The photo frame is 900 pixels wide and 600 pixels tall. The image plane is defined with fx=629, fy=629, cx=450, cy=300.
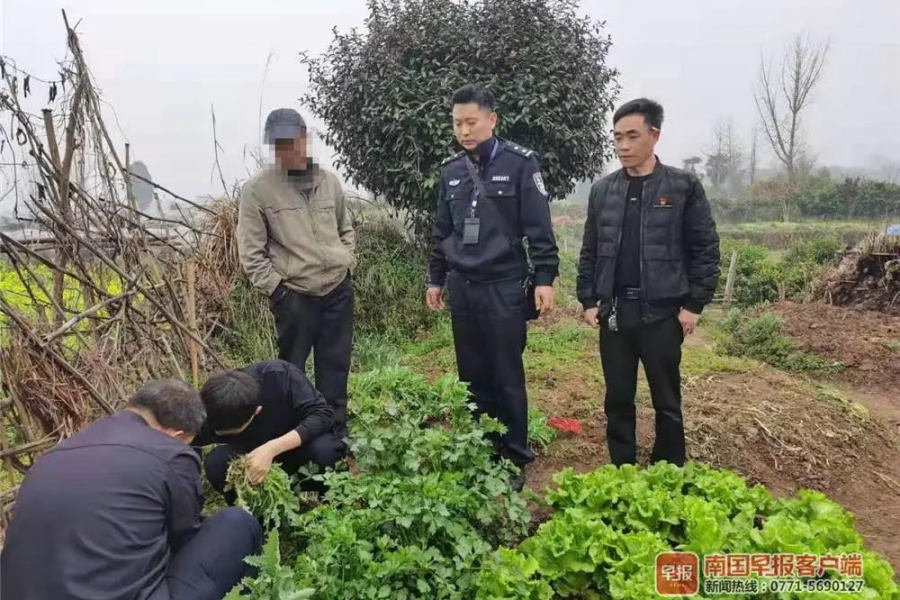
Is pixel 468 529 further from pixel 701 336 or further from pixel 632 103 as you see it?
pixel 701 336

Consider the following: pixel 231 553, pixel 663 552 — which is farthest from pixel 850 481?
pixel 231 553

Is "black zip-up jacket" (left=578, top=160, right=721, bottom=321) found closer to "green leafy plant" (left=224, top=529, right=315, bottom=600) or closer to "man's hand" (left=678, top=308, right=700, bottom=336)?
"man's hand" (left=678, top=308, right=700, bottom=336)

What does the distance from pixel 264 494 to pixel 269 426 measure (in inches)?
13.8

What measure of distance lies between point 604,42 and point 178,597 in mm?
6606

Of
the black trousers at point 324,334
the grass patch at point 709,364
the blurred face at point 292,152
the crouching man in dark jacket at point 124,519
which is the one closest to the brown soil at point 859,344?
the grass patch at point 709,364

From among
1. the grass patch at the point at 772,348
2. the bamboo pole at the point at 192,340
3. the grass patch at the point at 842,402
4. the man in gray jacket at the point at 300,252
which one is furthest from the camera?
the grass patch at the point at 772,348

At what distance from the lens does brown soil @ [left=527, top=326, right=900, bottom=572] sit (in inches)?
142

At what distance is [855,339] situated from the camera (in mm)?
6488

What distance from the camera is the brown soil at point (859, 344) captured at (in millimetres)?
5586

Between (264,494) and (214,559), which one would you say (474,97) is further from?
(214,559)

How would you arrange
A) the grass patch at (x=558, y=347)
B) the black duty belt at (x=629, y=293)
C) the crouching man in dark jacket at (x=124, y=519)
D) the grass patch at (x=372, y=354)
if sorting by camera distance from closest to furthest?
1. the crouching man in dark jacket at (x=124, y=519)
2. the black duty belt at (x=629, y=293)
3. the grass patch at (x=558, y=347)
4. the grass patch at (x=372, y=354)

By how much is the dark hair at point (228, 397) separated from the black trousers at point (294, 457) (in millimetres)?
247

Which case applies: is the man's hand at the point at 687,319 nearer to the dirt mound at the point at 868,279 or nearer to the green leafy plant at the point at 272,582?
the green leafy plant at the point at 272,582

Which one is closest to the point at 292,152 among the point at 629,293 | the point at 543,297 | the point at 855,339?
the point at 543,297
